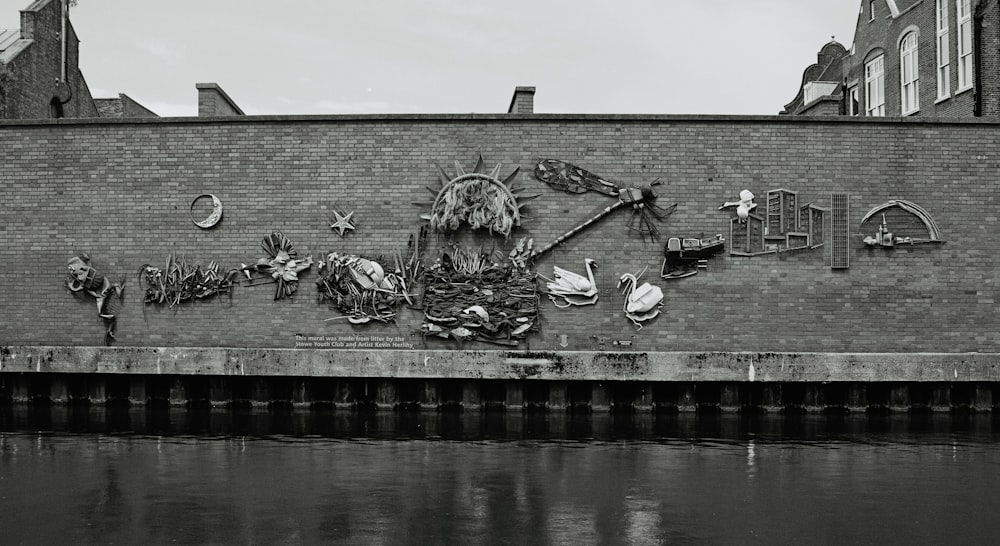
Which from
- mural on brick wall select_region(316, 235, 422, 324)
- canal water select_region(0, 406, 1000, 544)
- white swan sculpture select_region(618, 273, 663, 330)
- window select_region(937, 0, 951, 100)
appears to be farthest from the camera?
window select_region(937, 0, 951, 100)

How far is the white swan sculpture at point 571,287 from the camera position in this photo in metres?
15.5

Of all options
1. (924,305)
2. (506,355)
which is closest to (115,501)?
(506,355)

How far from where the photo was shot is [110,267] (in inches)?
637

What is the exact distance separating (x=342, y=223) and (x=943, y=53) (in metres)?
20.0

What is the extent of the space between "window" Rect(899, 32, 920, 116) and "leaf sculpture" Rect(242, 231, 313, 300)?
69.6ft

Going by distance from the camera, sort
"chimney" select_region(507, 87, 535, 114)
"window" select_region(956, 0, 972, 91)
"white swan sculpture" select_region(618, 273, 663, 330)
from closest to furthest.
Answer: "white swan sculpture" select_region(618, 273, 663, 330) < "chimney" select_region(507, 87, 535, 114) < "window" select_region(956, 0, 972, 91)

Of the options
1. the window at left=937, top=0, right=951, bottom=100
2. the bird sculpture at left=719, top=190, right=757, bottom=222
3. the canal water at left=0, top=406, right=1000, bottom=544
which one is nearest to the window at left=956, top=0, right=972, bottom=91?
the window at left=937, top=0, right=951, bottom=100

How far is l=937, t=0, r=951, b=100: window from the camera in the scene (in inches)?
1049

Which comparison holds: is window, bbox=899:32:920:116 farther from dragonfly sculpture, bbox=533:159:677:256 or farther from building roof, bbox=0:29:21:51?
building roof, bbox=0:29:21:51

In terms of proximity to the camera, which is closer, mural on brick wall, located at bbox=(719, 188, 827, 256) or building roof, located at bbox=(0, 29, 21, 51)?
mural on brick wall, located at bbox=(719, 188, 827, 256)

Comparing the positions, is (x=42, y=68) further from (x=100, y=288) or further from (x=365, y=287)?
(x=365, y=287)

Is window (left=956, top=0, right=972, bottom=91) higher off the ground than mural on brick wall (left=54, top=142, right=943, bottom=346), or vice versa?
window (left=956, top=0, right=972, bottom=91)

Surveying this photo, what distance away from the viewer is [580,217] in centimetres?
1563

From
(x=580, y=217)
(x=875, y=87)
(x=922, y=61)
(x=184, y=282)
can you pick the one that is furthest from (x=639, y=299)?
(x=875, y=87)
